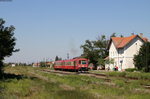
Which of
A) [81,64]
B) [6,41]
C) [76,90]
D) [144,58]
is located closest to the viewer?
[76,90]

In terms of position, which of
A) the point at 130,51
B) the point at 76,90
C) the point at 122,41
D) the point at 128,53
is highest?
the point at 122,41

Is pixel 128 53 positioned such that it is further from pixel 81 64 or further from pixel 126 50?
pixel 81 64

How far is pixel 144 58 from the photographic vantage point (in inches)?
1735

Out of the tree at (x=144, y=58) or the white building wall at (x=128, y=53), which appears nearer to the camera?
the tree at (x=144, y=58)

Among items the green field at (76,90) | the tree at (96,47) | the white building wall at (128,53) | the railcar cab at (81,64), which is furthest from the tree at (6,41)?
the tree at (96,47)

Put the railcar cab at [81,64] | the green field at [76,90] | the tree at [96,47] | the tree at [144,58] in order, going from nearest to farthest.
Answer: the green field at [76,90] < the tree at [144,58] < the railcar cab at [81,64] < the tree at [96,47]

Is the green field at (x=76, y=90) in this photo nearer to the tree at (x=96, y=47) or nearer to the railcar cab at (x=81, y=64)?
the railcar cab at (x=81, y=64)

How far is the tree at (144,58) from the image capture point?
143 feet

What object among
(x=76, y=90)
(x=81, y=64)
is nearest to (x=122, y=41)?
(x=81, y=64)

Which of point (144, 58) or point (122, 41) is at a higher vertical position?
point (122, 41)

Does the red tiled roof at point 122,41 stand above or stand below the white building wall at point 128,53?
above

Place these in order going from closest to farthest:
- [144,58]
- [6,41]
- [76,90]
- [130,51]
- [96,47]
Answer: [76,90]
[6,41]
[144,58]
[130,51]
[96,47]

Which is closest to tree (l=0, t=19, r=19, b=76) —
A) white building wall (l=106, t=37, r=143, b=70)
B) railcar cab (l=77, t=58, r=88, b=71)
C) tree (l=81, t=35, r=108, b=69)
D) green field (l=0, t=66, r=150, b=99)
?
green field (l=0, t=66, r=150, b=99)

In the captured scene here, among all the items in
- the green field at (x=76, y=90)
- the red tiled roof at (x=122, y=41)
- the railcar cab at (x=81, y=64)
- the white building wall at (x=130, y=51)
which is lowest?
the green field at (x=76, y=90)
